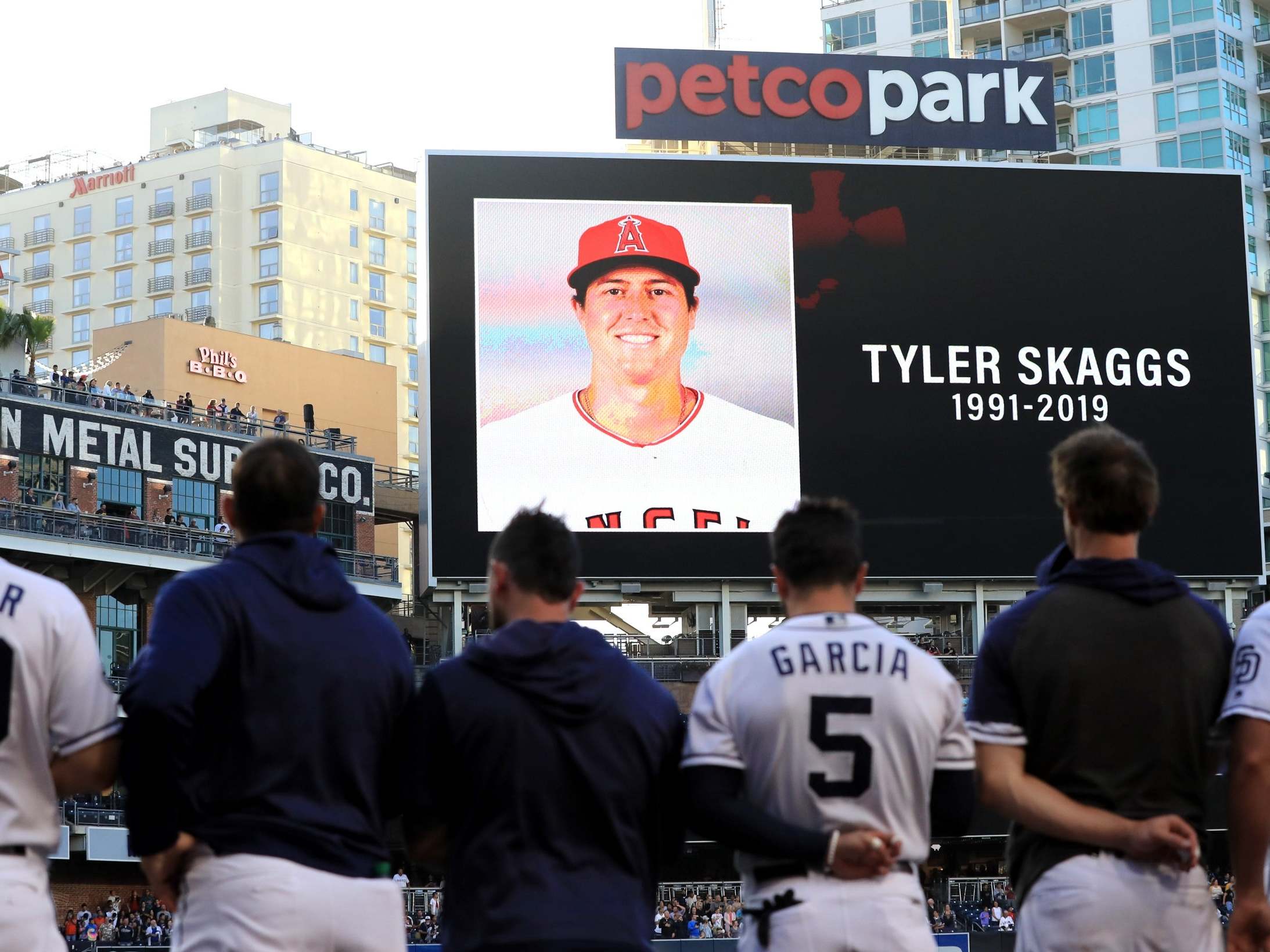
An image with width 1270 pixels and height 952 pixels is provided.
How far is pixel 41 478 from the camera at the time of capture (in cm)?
4366

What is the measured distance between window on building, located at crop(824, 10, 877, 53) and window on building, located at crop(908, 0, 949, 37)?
2.11 meters

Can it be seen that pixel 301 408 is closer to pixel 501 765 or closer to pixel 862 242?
pixel 862 242

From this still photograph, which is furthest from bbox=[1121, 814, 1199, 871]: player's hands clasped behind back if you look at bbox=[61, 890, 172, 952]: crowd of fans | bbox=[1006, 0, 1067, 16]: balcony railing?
bbox=[1006, 0, 1067, 16]: balcony railing

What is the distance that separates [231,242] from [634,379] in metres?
54.5

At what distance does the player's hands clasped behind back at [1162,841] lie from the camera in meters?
5.21

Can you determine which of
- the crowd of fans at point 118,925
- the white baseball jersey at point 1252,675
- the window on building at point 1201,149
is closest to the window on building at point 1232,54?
the window on building at point 1201,149

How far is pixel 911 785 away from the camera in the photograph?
Answer: 5254 millimetres

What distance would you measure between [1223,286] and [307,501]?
35778mm

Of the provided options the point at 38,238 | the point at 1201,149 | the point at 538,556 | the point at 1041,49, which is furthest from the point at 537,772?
the point at 38,238

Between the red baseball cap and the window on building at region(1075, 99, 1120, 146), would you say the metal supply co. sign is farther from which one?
the window on building at region(1075, 99, 1120, 146)

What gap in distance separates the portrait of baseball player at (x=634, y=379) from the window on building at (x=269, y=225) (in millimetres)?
51177

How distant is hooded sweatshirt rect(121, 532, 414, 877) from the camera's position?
195 inches

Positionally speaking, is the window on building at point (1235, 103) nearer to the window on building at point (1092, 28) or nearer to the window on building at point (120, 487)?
the window on building at point (1092, 28)

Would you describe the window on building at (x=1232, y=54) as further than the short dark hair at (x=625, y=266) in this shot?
Yes
